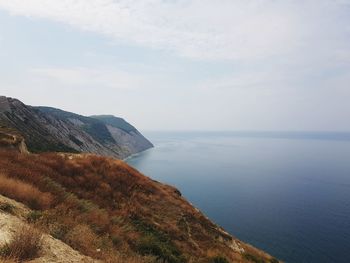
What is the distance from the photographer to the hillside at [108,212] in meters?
9.88

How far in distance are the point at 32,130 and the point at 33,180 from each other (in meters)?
103

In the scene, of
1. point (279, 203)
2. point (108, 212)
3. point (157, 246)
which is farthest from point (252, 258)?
point (279, 203)

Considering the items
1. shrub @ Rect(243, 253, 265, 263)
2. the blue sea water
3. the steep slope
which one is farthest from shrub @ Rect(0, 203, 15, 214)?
the blue sea water

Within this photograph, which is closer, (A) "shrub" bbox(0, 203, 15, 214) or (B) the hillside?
Result: (A) "shrub" bbox(0, 203, 15, 214)

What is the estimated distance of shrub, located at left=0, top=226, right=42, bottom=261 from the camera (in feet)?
19.4

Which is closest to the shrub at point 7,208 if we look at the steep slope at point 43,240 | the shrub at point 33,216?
the steep slope at point 43,240

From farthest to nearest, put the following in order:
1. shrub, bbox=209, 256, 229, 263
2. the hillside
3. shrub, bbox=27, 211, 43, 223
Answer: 1. shrub, bbox=209, 256, 229, 263
2. the hillside
3. shrub, bbox=27, 211, 43, 223

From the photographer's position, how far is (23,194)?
11016mm

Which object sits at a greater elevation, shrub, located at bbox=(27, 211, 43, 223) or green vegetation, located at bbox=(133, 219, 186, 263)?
shrub, located at bbox=(27, 211, 43, 223)

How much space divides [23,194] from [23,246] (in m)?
5.41

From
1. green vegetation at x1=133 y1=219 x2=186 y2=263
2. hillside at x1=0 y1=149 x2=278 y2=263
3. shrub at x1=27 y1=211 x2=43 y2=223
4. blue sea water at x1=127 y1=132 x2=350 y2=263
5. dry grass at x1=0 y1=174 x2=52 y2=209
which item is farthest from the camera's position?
blue sea water at x1=127 y1=132 x2=350 y2=263

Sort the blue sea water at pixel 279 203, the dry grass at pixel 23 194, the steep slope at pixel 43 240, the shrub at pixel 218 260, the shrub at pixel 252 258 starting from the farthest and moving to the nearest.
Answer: the blue sea water at pixel 279 203 < the shrub at pixel 252 258 < the shrub at pixel 218 260 < the dry grass at pixel 23 194 < the steep slope at pixel 43 240

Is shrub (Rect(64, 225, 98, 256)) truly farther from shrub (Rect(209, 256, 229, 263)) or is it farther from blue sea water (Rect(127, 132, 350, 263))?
blue sea water (Rect(127, 132, 350, 263))

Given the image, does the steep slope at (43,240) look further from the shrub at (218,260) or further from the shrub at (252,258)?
the shrub at (252,258)
